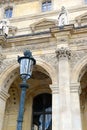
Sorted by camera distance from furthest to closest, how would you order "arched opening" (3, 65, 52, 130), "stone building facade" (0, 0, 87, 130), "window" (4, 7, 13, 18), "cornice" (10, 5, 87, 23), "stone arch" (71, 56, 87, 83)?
"window" (4, 7, 13, 18), "cornice" (10, 5, 87, 23), "arched opening" (3, 65, 52, 130), "stone arch" (71, 56, 87, 83), "stone building facade" (0, 0, 87, 130)

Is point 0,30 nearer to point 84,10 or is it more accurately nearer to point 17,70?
point 17,70

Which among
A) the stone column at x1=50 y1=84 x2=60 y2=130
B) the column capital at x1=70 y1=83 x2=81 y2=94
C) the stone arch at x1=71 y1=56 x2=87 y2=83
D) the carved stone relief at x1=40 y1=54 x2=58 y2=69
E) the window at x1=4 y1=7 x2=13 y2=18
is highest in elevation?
the window at x1=4 y1=7 x2=13 y2=18

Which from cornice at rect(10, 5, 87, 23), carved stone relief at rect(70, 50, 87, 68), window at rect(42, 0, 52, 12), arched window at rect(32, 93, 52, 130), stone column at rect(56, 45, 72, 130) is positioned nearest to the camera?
stone column at rect(56, 45, 72, 130)

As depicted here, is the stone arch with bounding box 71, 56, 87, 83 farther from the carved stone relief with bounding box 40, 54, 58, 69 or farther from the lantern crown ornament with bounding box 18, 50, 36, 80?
the lantern crown ornament with bounding box 18, 50, 36, 80

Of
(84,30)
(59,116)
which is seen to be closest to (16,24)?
(84,30)

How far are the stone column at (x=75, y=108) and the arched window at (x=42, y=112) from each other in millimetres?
4774

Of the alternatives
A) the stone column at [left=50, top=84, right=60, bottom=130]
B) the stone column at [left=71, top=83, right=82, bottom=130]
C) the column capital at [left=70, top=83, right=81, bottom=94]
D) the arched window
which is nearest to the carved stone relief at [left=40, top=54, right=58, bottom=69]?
the stone column at [left=50, top=84, right=60, bottom=130]

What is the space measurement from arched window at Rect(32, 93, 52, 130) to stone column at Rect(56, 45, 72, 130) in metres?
4.76

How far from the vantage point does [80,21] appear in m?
18.2

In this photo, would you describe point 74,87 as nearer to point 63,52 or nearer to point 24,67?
point 63,52

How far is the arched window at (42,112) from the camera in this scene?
16.0 metres

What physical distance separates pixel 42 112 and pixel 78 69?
5251 mm

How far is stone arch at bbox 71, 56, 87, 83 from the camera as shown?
40.9ft

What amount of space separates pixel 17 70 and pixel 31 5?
8.61 m
